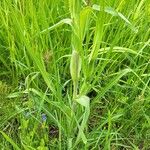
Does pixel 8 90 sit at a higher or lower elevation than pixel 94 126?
higher

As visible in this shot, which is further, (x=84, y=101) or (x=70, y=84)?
(x=70, y=84)

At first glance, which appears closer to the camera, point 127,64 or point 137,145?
point 137,145

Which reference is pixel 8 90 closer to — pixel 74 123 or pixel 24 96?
pixel 24 96

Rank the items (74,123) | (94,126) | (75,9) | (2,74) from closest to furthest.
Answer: (75,9) → (74,123) → (94,126) → (2,74)

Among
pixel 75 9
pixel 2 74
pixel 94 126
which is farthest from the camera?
pixel 2 74

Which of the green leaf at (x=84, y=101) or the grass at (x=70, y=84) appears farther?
the grass at (x=70, y=84)

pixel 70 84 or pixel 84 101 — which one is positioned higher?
pixel 84 101

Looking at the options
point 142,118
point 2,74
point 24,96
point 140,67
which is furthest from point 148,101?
point 2,74

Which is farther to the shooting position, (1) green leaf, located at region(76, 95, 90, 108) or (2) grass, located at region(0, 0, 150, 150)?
(2) grass, located at region(0, 0, 150, 150)
